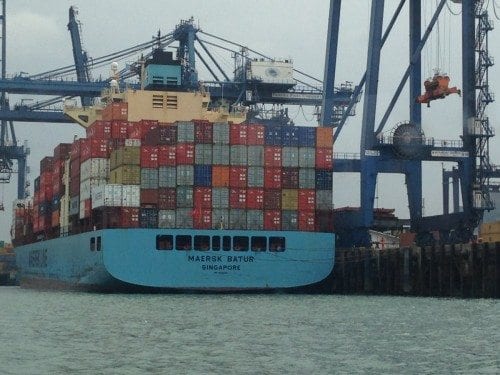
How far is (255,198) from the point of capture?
169ft

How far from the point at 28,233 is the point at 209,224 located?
1291 inches

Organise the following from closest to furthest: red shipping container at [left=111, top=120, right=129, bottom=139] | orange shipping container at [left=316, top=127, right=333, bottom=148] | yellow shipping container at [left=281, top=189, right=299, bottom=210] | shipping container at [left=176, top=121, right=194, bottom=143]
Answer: shipping container at [left=176, top=121, right=194, bottom=143] < yellow shipping container at [left=281, top=189, right=299, bottom=210] < orange shipping container at [left=316, top=127, right=333, bottom=148] < red shipping container at [left=111, top=120, right=129, bottom=139]

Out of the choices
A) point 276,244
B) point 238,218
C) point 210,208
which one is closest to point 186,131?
point 210,208

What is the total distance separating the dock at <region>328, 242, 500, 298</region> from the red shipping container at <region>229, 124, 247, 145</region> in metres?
8.27

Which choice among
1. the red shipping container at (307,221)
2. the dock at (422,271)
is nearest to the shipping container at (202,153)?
the red shipping container at (307,221)

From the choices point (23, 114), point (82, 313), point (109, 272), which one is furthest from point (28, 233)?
point (82, 313)

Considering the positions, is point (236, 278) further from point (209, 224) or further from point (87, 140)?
point (87, 140)

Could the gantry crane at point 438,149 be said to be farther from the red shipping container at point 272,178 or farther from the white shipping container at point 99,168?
the white shipping container at point 99,168

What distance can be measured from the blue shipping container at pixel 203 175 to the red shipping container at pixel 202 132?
131 centimetres

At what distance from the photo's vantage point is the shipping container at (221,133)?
51.6 meters

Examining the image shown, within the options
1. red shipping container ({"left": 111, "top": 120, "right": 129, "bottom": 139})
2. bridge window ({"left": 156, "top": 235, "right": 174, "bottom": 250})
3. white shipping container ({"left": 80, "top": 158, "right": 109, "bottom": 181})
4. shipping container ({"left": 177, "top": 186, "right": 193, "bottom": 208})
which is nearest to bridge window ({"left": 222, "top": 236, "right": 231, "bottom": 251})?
shipping container ({"left": 177, "top": 186, "right": 193, "bottom": 208})

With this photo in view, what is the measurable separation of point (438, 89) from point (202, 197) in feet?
43.1

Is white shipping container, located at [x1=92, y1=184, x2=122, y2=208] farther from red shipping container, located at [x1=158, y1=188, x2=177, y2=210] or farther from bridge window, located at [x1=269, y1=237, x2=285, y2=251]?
bridge window, located at [x1=269, y1=237, x2=285, y2=251]

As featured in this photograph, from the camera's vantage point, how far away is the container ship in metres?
50.3
